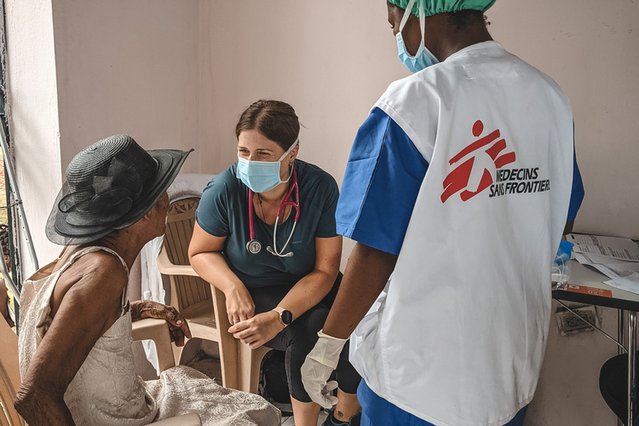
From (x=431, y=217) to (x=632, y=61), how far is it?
4.65 ft

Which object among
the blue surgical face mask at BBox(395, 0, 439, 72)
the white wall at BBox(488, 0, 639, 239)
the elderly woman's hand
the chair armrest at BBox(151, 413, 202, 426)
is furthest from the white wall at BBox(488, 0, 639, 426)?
the chair armrest at BBox(151, 413, 202, 426)

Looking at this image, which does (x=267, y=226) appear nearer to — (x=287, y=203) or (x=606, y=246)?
(x=287, y=203)

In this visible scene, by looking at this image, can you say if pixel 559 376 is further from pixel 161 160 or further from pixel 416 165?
pixel 161 160

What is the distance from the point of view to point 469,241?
104cm

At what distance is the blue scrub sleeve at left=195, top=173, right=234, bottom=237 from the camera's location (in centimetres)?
205

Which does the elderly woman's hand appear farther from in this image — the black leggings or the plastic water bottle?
the plastic water bottle

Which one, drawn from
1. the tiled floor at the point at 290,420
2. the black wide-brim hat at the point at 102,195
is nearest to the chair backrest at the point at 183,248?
the tiled floor at the point at 290,420

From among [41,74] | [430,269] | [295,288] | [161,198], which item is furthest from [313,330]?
[41,74]

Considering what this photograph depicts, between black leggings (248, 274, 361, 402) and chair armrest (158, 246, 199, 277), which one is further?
chair armrest (158, 246, 199, 277)

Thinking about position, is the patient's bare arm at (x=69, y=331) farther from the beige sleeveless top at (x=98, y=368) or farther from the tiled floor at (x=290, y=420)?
the tiled floor at (x=290, y=420)

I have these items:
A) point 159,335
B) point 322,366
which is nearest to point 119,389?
point 159,335

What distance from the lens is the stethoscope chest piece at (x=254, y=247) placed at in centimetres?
202

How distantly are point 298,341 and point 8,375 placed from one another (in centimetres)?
89

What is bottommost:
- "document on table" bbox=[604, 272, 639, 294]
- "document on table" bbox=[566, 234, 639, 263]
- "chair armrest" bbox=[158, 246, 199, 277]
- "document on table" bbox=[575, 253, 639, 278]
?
"chair armrest" bbox=[158, 246, 199, 277]
